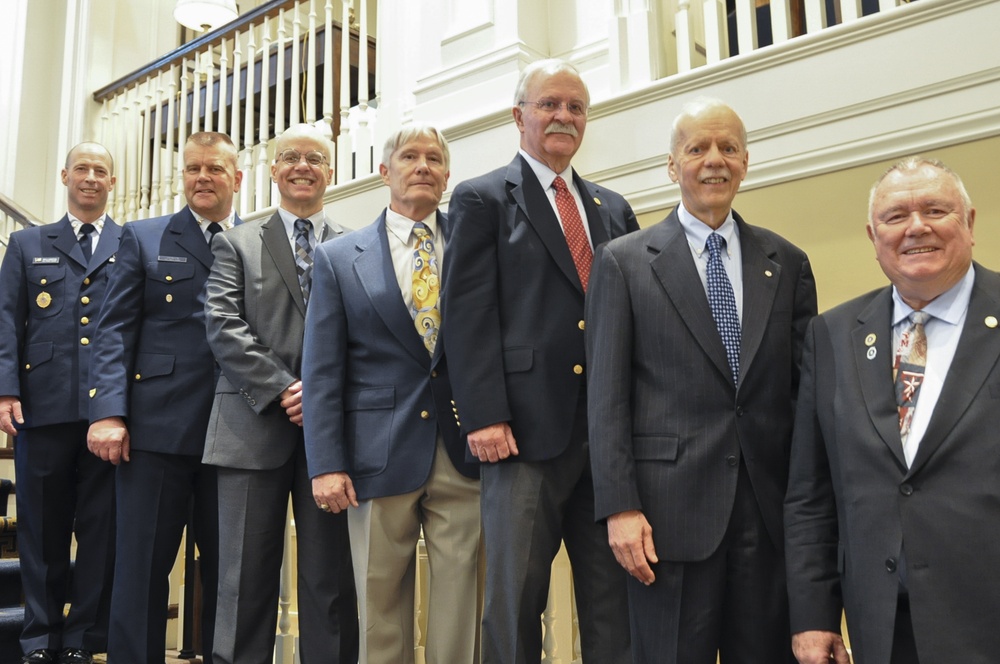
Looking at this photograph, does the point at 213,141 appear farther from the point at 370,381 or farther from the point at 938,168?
the point at 938,168

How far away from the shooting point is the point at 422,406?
6.15 feet

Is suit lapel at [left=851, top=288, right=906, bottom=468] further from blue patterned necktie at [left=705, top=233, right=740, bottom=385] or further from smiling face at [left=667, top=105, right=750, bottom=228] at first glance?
smiling face at [left=667, top=105, right=750, bottom=228]

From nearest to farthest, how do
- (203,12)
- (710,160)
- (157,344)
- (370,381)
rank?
1. (710,160)
2. (370,381)
3. (157,344)
4. (203,12)

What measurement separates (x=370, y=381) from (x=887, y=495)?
103cm

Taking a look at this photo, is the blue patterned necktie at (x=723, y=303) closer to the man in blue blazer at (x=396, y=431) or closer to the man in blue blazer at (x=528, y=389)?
the man in blue blazer at (x=528, y=389)

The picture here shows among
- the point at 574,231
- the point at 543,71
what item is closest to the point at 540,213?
the point at 574,231

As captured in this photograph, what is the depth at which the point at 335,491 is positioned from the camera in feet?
6.09

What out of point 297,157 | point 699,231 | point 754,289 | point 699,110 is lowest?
point 754,289

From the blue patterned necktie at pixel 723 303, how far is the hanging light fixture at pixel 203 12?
194 inches

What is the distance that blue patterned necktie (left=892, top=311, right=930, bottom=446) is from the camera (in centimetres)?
135

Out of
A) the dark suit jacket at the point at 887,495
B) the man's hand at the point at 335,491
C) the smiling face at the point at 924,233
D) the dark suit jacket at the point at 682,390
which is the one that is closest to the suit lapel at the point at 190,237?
the man's hand at the point at 335,491

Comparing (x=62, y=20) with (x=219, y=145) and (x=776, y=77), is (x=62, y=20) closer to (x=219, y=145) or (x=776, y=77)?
(x=219, y=145)

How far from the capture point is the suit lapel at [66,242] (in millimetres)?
2734

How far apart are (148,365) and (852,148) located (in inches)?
71.5
